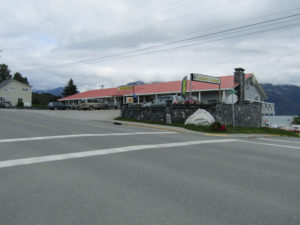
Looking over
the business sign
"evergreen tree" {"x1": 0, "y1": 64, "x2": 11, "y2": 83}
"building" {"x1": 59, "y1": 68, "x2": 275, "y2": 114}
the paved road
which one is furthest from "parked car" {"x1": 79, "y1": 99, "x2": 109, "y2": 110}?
"evergreen tree" {"x1": 0, "y1": 64, "x2": 11, "y2": 83}

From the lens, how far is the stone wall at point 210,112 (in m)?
20.6

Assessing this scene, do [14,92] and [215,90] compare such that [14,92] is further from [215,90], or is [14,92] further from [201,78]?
[201,78]

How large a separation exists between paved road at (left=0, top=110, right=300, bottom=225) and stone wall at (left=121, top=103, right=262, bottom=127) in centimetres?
1259

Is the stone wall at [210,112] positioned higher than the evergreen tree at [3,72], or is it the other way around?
the evergreen tree at [3,72]

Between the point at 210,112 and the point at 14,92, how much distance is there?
61.9 meters

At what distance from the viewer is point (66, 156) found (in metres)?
7.23

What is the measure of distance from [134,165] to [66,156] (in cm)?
213

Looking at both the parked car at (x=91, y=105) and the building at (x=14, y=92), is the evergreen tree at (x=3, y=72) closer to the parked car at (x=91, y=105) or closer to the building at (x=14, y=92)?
the building at (x=14, y=92)

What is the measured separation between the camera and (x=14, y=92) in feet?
222

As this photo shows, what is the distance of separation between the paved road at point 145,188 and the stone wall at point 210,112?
12589 mm

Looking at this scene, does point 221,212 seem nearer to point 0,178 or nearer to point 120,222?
point 120,222

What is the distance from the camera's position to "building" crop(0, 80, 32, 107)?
65.9m

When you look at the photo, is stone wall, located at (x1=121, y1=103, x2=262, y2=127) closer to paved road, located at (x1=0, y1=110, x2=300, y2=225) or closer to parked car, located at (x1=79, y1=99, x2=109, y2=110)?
paved road, located at (x1=0, y1=110, x2=300, y2=225)

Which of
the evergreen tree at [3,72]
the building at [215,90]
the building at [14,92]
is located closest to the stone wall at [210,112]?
the building at [215,90]
